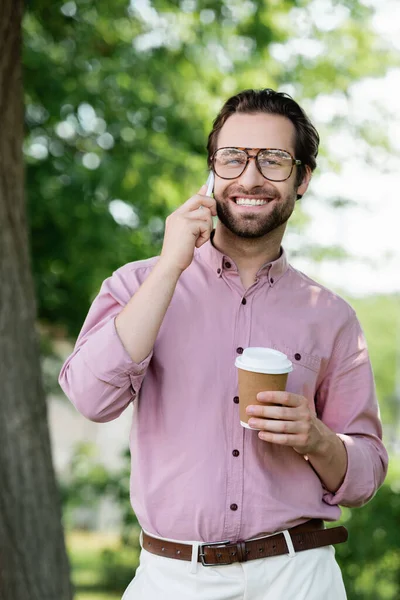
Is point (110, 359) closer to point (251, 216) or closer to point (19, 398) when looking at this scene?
point (251, 216)

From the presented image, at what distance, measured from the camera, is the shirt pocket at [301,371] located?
2.60 m

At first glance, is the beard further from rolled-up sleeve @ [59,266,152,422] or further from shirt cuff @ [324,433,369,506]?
shirt cuff @ [324,433,369,506]

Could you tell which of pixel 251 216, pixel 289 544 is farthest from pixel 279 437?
pixel 251 216

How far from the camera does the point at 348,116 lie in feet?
33.6

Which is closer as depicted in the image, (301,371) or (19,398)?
(301,371)

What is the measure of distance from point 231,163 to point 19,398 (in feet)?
8.87

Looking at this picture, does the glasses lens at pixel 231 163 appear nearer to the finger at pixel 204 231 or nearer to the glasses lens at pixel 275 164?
the glasses lens at pixel 275 164

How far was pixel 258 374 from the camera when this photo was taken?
224 centimetres

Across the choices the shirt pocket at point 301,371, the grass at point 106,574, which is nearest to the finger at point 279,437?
the shirt pocket at point 301,371

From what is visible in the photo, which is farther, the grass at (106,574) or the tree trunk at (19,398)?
the grass at (106,574)

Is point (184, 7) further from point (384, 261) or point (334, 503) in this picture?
point (334, 503)

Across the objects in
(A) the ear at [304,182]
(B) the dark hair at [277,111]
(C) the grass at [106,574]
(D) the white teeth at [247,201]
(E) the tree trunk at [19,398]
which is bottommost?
(C) the grass at [106,574]

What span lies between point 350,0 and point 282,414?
7440 mm

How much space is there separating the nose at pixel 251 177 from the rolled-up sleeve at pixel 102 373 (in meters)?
0.51
